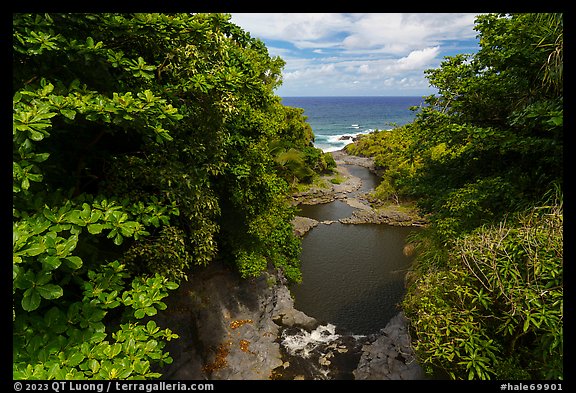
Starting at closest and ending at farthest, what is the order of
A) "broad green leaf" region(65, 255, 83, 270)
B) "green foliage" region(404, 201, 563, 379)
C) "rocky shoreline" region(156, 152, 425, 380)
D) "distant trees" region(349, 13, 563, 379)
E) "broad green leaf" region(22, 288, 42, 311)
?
"broad green leaf" region(22, 288, 42, 311) → "broad green leaf" region(65, 255, 83, 270) → "green foliage" region(404, 201, 563, 379) → "distant trees" region(349, 13, 563, 379) → "rocky shoreline" region(156, 152, 425, 380)

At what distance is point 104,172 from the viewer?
6191 millimetres

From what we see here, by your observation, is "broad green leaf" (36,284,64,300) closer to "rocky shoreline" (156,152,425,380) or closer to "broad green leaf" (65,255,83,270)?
"broad green leaf" (65,255,83,270)

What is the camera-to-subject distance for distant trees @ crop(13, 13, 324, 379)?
12.6 feet

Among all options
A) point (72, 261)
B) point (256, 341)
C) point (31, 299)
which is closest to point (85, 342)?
point (31, 299)

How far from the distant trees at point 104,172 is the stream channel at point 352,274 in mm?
12742

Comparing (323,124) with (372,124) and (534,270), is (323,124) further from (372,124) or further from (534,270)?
(534,270)

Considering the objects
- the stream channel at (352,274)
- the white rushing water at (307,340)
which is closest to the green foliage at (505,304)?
the white rushing water at (307,340)

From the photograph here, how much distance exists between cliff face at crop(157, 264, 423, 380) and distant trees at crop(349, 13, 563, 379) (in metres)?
4.29

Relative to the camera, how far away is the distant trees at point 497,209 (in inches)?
222

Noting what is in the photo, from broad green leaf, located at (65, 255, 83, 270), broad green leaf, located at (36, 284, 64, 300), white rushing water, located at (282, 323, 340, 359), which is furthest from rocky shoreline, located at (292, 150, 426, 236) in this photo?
broad green leaf, located at (36, 284, 64, 300)

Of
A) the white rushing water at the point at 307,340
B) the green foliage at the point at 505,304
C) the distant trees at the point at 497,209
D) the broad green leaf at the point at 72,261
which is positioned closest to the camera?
the broad green leaf at the point at 72,261

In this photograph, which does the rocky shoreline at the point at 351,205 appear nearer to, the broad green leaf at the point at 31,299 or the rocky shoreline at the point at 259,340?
the rocky shoreline at the point at 259,340

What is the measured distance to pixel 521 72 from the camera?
8.45m

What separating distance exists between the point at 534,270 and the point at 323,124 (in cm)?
14769
